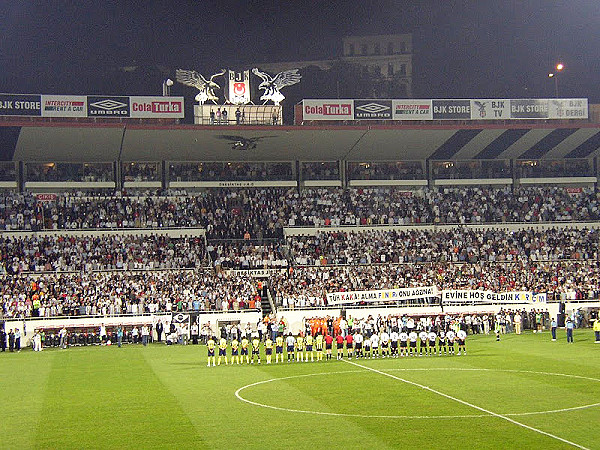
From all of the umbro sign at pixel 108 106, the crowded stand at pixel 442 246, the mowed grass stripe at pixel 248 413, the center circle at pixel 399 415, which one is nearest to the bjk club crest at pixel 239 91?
the umbro sign at pixel 108 106

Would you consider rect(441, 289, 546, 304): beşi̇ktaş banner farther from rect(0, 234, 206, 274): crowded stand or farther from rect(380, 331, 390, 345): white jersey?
rect(0, 234, 206, 274): crowded stand

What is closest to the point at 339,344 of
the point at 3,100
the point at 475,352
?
the point at 475,352

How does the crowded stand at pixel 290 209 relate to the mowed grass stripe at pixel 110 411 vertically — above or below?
above

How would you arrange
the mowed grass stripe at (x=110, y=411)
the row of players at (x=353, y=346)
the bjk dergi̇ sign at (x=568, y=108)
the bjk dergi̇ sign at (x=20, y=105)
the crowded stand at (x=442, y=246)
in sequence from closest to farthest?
the mowed grass stripe at (x=110, y=411)
the row of players at (x=353, y=346)
the bjk dergi̇ sign at (x=20, y=105)
the crowded stand at (x=442, y=246)
the bjk dergi̇ sign at (x=568, y=108)

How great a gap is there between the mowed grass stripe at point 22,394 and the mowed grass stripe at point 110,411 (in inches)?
12.2

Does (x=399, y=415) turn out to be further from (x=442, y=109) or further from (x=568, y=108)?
(x=568, y=108)

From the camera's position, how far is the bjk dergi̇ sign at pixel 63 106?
62.1 meters

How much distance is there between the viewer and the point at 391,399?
25.4 meters

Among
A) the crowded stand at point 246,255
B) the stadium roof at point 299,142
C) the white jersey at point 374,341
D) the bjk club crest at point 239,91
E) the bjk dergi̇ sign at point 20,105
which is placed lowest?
the white jersey at point 374,341

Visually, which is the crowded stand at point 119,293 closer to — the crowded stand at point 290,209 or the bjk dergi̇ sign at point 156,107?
the crowded stand at point 290,209

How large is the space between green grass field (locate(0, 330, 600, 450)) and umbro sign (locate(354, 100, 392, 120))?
31.8m

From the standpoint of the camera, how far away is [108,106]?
6319cm

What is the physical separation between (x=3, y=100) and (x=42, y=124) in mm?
3721

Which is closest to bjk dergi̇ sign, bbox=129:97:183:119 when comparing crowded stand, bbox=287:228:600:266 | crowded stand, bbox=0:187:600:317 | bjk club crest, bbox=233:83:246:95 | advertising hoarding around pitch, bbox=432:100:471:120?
bjk club crest, bbox=233:83:246:95
